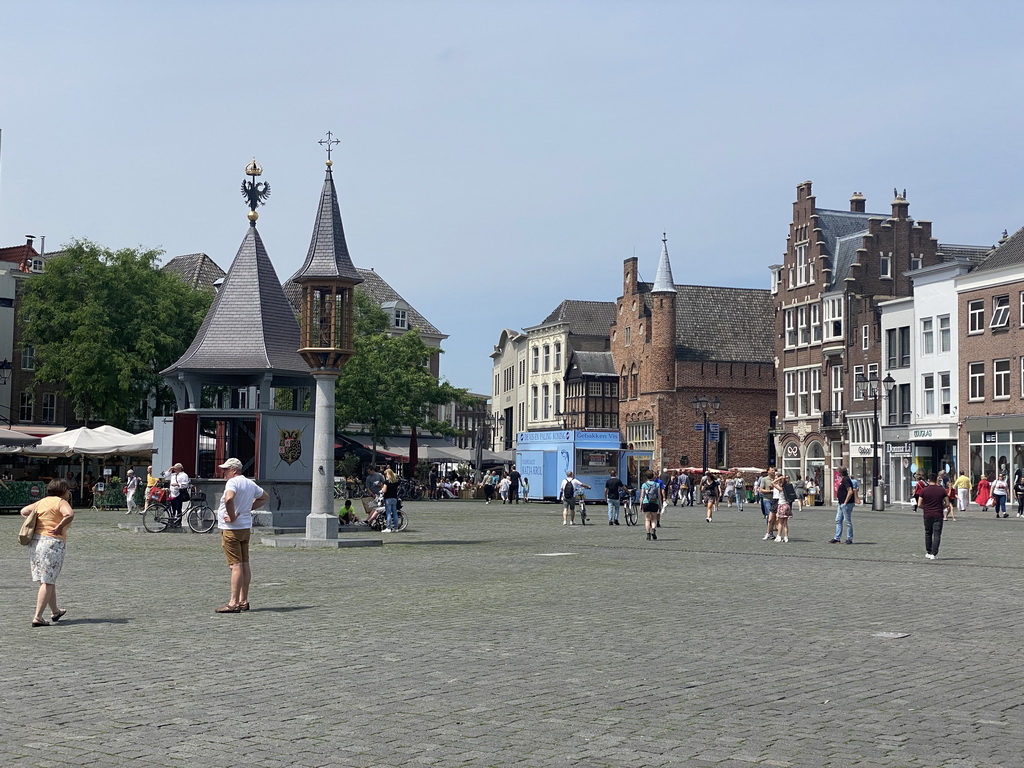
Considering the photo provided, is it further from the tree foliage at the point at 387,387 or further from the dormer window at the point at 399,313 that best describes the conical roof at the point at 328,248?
the dormer window at the point at 399,313

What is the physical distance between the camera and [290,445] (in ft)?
113

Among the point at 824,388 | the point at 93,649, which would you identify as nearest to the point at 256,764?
the point at 93,649

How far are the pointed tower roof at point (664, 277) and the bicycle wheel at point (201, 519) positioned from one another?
60.8 metres

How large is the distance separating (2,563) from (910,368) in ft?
172

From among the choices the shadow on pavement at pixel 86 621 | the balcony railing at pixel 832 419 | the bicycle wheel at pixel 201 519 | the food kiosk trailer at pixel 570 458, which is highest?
the balcony railing at pixel 832 419

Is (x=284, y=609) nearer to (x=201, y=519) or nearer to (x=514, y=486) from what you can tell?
(x=201, y=519)

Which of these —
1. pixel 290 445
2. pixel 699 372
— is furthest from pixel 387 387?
pixel 290 445

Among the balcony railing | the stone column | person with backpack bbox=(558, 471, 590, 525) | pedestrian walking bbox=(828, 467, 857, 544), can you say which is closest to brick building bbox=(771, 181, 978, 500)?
the balcony railing

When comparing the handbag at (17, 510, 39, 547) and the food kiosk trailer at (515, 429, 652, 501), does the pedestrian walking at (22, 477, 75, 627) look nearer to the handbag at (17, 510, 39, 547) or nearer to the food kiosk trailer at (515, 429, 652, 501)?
the handbag at (17, 510, 39, 547)

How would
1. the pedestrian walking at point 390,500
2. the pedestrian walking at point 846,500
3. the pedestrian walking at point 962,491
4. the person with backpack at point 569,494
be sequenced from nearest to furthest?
the pedestrian walking at point 846,500 < the pedestrian walking at point 390,500 < the person with backpack at point 569,494 < the pedestrian walking at point 962,491

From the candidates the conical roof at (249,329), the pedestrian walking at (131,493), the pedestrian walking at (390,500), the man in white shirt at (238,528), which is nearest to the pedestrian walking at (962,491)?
the conical roof at (249,329)

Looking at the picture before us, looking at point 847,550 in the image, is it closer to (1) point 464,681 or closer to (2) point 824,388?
(1) point 464,681

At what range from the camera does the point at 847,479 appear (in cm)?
2961

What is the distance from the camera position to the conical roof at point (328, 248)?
2795cm
